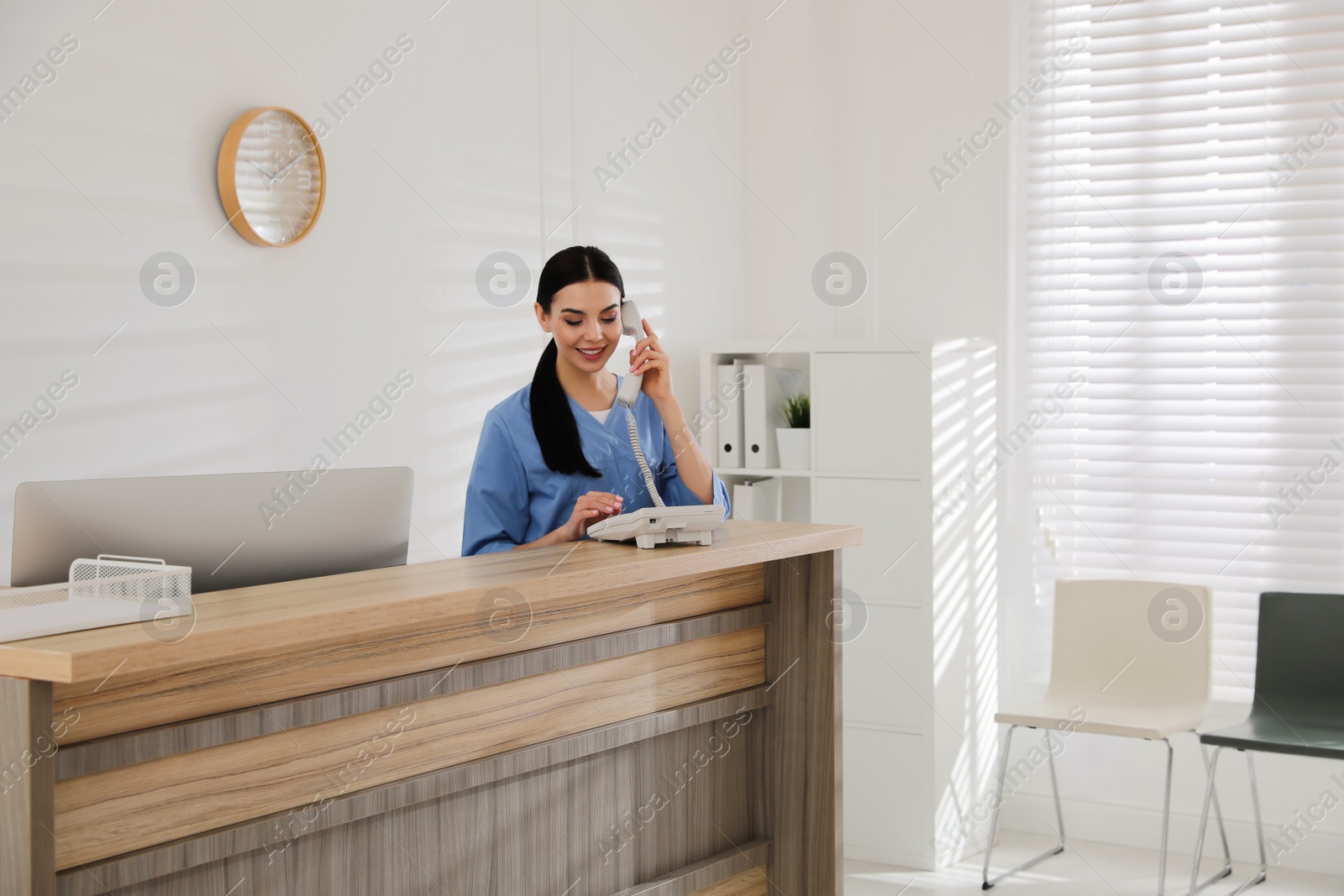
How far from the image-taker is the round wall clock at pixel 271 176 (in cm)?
281

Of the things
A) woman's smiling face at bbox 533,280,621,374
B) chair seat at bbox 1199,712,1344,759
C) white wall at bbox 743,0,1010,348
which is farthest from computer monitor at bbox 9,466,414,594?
white wall at bbox 743,0,1010,348

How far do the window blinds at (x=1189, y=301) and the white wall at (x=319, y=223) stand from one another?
4.72 ft

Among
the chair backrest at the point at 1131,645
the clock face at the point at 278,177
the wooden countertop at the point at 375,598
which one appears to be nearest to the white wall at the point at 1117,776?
the chair backrest at the point at 1131,645

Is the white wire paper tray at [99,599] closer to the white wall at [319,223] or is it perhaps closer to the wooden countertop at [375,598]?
the wooden countertop at [375,598]

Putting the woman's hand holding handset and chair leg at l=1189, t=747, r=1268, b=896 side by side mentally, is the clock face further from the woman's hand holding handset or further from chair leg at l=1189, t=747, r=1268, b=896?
chair leg at l=1189, t=747, r=1268, b=896

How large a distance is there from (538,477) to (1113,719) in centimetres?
218

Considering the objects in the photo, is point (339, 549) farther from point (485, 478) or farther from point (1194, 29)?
point (1194, 29)

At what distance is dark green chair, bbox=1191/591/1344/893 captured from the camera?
11.9ft

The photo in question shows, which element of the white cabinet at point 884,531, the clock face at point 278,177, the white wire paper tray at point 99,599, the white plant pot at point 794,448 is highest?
the clock face at point 278,177

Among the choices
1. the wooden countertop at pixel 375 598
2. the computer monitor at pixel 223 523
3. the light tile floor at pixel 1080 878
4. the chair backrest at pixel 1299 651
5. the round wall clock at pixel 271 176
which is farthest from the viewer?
the light tile floor at pixel 1080 878

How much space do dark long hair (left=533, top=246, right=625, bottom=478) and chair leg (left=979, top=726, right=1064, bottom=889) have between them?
2.03 meters

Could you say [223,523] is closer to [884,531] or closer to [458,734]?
[458,734]

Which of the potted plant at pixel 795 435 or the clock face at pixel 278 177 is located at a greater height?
the clock face at pixel 278 177

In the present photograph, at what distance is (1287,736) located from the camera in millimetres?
3434
